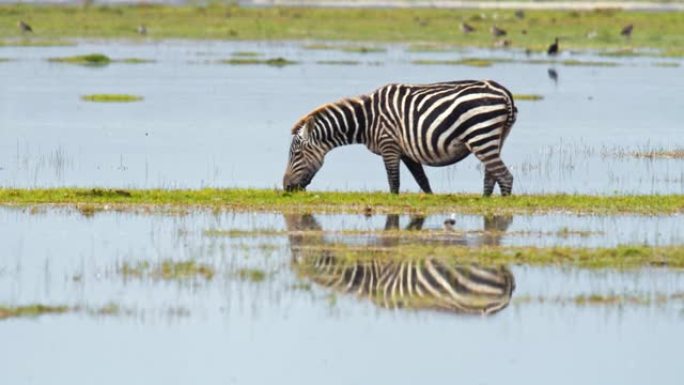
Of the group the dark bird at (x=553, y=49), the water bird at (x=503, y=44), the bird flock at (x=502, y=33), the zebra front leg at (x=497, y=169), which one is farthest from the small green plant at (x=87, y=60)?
the zebra front leg at (x=497, y=169)

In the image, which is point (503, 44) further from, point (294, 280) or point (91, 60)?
point (294, 280)

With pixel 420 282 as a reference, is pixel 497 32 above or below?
above

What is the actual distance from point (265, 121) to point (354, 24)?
146 feet

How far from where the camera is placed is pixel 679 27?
78375 mm

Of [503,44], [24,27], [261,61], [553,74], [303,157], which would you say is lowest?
[303,157]

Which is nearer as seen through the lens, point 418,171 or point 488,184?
point 488,184

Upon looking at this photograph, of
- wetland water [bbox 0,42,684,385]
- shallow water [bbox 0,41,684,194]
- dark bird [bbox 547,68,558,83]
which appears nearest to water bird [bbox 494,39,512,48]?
shallow water [bbox 0,41,684,194]

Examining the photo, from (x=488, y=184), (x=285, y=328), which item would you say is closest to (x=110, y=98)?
(x=488, y=184)

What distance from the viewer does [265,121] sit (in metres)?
36.0

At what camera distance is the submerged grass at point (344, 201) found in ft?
69.8

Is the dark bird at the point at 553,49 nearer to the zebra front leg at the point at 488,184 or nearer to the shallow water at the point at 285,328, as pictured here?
the zebra front leg at the point at 488,184

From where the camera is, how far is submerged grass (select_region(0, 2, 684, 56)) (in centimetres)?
7131

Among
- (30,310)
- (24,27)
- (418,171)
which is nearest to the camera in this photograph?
(30,310)

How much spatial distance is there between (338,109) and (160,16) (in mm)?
62228
